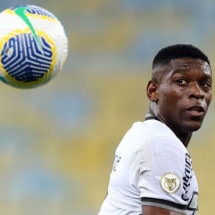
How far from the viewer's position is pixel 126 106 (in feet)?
17.1

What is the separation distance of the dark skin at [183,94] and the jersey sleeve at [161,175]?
9.0 inches

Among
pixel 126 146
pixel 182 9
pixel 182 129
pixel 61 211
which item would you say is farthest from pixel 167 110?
pixel 182 9

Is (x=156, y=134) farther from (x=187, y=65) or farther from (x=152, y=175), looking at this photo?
(x=187, y=65)

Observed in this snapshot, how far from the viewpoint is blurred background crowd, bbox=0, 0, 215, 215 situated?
504cm

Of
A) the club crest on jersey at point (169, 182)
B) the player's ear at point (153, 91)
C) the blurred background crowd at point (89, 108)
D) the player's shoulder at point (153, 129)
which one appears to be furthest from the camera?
the blurred background crowd at point (89, 108)

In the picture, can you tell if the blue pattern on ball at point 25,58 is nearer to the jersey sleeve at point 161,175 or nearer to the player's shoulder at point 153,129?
the player's shoulder at point 153,129

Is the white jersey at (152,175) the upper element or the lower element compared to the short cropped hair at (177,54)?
lower

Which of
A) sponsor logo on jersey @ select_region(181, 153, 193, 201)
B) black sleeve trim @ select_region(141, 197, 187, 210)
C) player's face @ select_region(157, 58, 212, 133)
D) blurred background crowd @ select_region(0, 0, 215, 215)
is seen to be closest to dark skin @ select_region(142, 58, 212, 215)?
player's face @ select_region(157, 58, 212, 133)

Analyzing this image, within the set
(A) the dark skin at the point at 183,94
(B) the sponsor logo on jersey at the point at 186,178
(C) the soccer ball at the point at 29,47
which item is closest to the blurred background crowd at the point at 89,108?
(C) the soccer ball at the point at 29,47

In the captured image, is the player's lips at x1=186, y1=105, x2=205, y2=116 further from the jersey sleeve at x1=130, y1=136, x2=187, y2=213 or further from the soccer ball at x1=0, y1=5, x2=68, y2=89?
the soccer ball at x1=0, y1=5, x2=68, y2=89

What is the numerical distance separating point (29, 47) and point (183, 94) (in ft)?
1.74

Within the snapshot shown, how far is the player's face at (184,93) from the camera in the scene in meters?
2.17

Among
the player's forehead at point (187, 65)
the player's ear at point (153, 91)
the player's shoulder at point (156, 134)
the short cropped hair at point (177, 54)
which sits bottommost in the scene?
the player's shoulder at point (156, 134)

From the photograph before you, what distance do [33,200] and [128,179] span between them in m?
3.07
